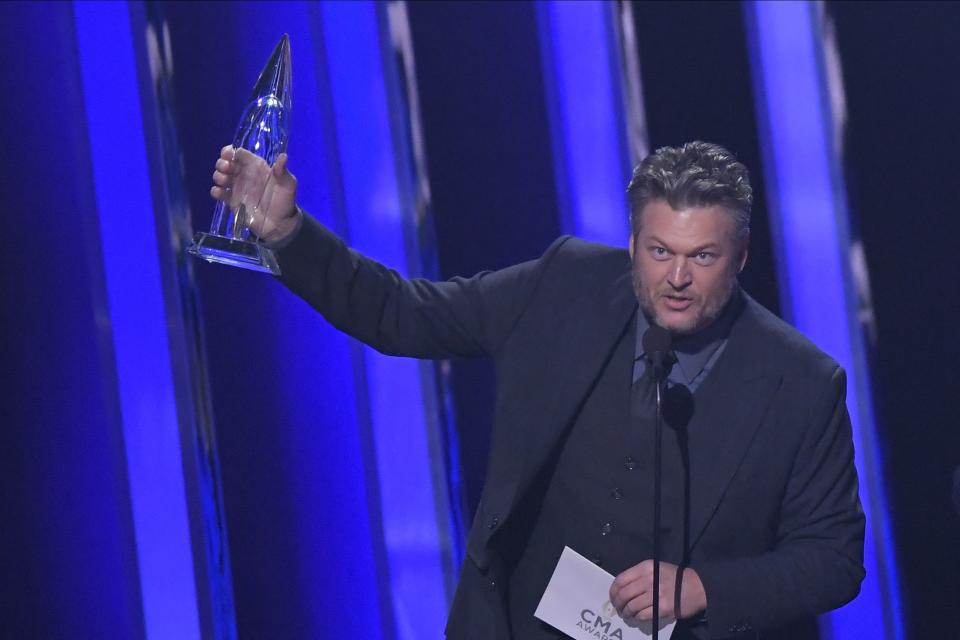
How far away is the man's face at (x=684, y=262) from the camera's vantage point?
1.58 meters

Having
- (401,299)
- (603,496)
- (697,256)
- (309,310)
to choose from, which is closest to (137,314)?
(309,310)

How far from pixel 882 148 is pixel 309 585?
5.00 feet

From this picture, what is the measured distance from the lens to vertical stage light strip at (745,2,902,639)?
2311 mm

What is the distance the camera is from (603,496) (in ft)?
5.42

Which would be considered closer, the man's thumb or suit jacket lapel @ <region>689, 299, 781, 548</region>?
the man's thumb

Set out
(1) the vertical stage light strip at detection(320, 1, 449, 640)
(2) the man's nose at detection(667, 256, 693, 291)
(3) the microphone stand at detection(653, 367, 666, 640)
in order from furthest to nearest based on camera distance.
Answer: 1. (1) the vertical stage light strip at detection(320, 1, 449, 640)
2. (2) the man's nose at detection(667, 256, 693, 291)
3. (3) the microphone stand at detection(653, 367, 666, 640)

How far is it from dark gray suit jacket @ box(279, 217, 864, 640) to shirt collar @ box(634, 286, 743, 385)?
24 millimetres

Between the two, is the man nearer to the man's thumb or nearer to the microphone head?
the man's thumb

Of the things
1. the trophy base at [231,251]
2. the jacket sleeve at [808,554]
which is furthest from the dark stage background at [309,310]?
the trophy base at [231,251]

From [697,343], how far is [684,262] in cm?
18

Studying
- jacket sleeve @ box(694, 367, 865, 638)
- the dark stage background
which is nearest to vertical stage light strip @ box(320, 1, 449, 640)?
the dark stage background

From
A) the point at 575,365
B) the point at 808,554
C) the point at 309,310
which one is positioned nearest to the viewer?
the point at 808,554

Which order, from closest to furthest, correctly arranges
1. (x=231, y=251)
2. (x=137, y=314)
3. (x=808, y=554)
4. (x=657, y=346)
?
(x=657, y=346), (x=231, y=251), (x=808, y=554), (x=137, y=314)

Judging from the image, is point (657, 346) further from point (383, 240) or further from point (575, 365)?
point (383, 240)
